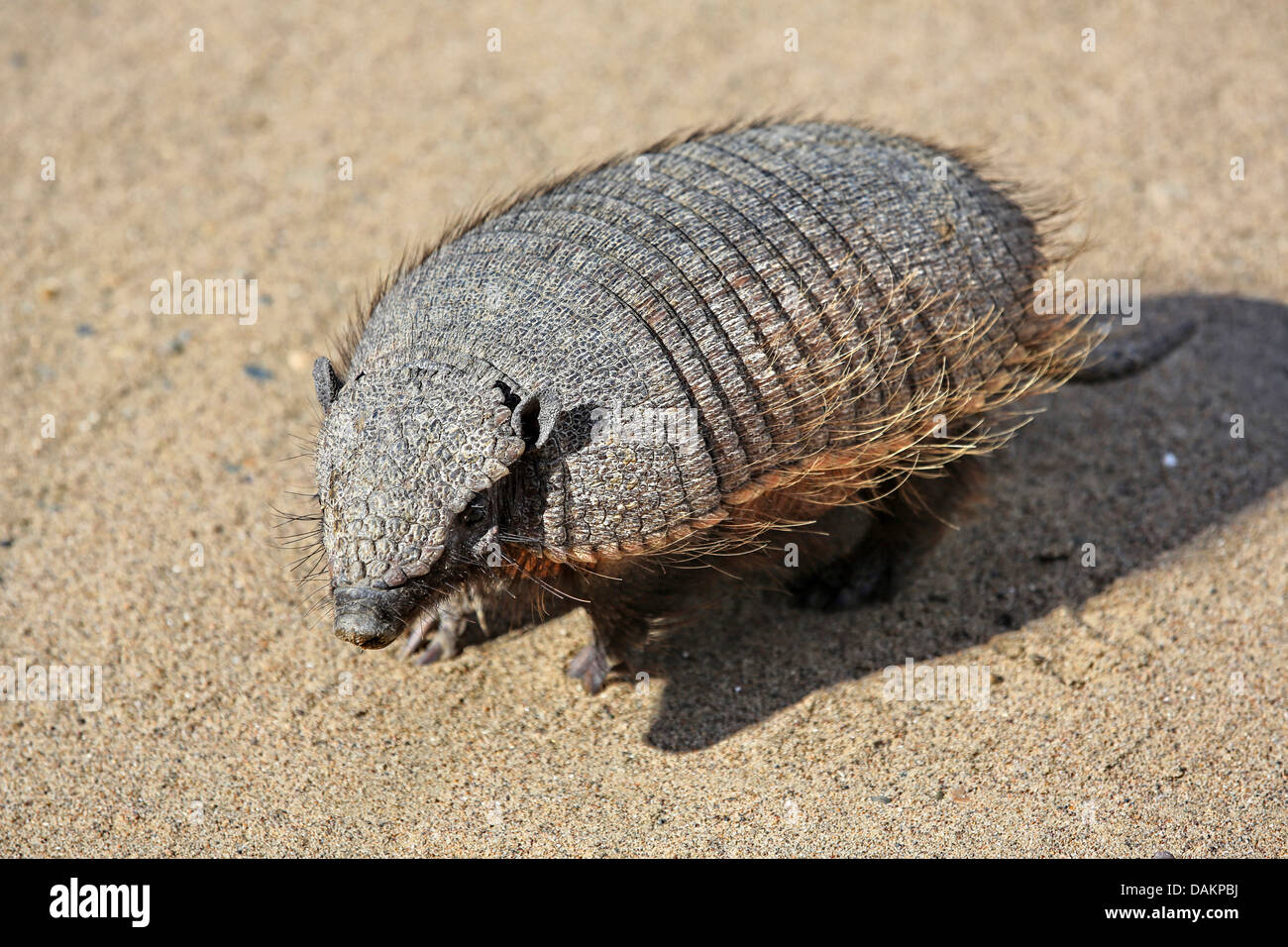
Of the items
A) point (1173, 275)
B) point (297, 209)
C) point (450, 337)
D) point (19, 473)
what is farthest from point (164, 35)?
point (1173, 275)

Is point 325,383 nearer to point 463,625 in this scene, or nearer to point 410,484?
point 410,484

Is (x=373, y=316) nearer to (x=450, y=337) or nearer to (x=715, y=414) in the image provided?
(x=450, y=337)

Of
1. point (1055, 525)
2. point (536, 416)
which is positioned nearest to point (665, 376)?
point (536, 416)

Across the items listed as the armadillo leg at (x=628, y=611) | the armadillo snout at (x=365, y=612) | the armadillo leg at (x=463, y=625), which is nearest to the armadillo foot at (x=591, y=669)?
the armadillo leg at (x=628, y=611)

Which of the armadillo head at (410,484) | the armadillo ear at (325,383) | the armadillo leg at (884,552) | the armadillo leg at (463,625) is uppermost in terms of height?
the armadillo ear at (325,383)

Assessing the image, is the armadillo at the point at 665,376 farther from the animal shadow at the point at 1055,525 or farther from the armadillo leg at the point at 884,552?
the animal shadow at the point at 1055,525
